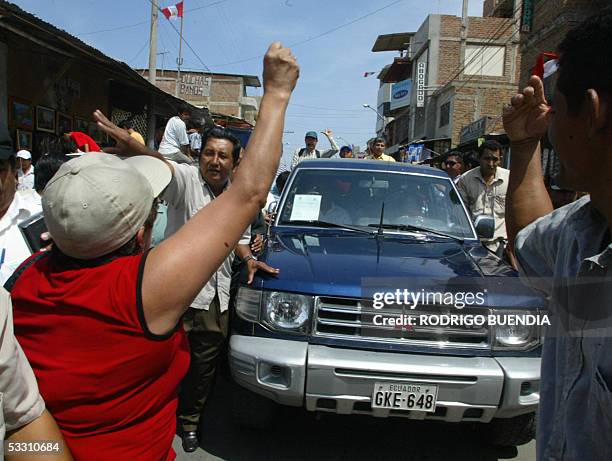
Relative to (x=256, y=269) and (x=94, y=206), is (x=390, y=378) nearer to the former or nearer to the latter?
(x=256, y=269)

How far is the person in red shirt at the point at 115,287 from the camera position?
1.18 meters

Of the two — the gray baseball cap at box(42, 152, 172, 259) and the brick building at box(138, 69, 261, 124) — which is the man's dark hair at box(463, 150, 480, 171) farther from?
the brick building at box(138, 69, 261, 124)

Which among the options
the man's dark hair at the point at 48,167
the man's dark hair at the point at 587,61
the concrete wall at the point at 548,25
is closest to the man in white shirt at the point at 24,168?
the man's dark hair at the point at 48,167

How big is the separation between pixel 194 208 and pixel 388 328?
141cm

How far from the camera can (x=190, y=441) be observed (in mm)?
3129

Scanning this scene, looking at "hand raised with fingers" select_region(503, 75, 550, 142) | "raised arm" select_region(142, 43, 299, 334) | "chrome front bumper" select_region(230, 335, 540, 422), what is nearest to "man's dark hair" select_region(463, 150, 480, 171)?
"chrome front bumper" select_region(230, 335, 540, 422)

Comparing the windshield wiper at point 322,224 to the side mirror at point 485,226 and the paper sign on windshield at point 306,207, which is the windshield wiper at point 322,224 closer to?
the paper sign on windshield at point 306,207

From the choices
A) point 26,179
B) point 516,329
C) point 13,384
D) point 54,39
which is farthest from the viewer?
point 54,39

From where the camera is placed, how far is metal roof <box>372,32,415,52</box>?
41.5 meters

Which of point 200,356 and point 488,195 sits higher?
point 488,195

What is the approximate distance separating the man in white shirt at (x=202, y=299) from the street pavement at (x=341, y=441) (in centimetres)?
24

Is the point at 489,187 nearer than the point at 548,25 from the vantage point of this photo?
Yes

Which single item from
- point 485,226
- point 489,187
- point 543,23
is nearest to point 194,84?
point 543,23

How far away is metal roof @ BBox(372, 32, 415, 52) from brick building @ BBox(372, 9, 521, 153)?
5.08m
